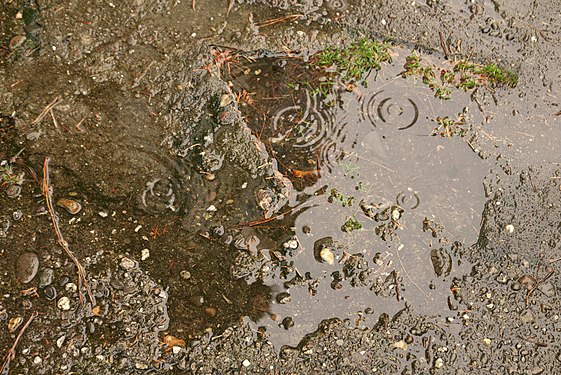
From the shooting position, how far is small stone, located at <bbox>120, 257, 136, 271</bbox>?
2783mm

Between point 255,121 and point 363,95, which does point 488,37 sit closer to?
point 363,95

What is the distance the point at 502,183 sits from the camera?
10.00 feet

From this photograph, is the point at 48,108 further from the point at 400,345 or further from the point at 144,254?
the point at 400,345

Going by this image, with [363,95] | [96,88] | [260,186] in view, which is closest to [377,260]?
[260,186]

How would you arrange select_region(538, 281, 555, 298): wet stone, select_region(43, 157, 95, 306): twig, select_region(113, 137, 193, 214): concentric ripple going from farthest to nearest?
select_region(538, 281, 555, 298): wet stone, select_region(113, 137, 193, 214): concentric ripple, select_region(43, 157, 95, 306): twig

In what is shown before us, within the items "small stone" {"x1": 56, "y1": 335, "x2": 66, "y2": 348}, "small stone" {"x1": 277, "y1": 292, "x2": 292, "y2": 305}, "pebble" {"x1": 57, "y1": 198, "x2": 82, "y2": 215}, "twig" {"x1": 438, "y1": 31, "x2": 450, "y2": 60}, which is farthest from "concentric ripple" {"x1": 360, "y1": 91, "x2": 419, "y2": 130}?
"small stone" {"x1": 56, "y1": 335, "x2": 66, "y2": 348}

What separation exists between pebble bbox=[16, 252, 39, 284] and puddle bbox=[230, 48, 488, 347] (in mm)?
1430

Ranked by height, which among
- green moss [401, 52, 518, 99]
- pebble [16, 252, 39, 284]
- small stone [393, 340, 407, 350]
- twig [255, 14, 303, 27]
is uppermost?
twig [255, 14, 303, 27]

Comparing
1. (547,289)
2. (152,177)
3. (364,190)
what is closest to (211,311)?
(152,177)

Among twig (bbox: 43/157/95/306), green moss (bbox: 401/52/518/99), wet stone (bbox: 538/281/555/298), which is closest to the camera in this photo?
twig (bbox: 43/157/95/306)

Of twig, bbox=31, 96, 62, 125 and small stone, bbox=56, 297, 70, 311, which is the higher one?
twig, bbox=31, 96, 62, 125

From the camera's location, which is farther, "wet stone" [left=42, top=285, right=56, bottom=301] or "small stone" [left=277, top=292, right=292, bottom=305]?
"small stone" [left=277, top=292, right=292, bottom=305]

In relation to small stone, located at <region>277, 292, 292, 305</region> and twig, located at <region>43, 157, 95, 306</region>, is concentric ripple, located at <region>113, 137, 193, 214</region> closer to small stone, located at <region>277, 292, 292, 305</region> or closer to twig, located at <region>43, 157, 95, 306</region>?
twig, located at <region>43, 157, 95, 306</region>

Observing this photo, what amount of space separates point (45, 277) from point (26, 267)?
0.13 m
